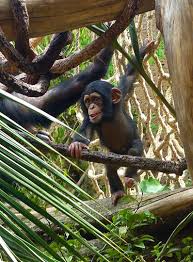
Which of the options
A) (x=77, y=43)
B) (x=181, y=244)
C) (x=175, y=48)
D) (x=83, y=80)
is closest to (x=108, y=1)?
(x=175, y=48)

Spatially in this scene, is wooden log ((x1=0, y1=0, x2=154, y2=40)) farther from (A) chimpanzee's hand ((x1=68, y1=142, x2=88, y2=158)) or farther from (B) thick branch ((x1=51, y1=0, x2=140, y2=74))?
(A) chimpanzee's hand ((x1=68, y1=142, x2=88, y2=158))

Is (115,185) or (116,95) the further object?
(116,95)

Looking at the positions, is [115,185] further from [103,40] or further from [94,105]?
[103,40]

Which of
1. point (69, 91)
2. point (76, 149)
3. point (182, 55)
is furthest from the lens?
point (69, 91)

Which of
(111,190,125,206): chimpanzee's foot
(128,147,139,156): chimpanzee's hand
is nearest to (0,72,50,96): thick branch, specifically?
(111,190,125,206): chimpanzee's foot

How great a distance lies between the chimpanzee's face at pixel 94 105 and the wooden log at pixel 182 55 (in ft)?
5.05

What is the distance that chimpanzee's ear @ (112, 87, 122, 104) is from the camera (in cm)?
250

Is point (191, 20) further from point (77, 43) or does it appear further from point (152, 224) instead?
point (77, 43)

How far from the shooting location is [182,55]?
77cm

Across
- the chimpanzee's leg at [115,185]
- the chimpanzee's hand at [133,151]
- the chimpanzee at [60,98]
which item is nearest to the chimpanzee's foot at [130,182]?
the chimpanzee's leg at [115,185]

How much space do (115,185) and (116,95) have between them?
1.36ft

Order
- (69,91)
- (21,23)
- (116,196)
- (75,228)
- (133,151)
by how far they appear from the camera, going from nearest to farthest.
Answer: (21,23), (75,228), (116,196), (133,151), (69,91)

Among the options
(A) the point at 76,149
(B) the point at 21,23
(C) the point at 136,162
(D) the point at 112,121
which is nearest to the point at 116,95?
(D) the point at 112,121

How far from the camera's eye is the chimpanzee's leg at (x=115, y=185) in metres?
2.22
